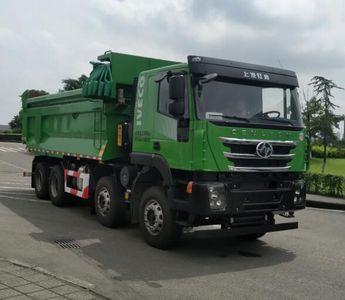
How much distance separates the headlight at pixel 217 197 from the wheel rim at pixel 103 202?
3.05 metres

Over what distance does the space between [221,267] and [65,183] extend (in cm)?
583

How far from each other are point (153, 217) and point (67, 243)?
1.46 metres

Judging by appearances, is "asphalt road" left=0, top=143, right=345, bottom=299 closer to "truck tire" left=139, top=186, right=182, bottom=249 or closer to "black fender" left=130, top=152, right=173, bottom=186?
"truck tire" left=139, top=186, right=182, bottom=249

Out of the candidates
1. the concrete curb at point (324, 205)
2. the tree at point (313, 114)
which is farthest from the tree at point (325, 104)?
the concrete curb at point (324, 205)

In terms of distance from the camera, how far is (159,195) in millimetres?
7680

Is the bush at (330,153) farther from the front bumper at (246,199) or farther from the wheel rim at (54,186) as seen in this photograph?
the front bumper at (246,199)

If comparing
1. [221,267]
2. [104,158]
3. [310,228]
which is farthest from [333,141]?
[221,267]

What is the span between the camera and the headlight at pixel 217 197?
690 centimetres

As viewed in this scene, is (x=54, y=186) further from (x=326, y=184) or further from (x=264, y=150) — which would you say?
(x=326, y=184)

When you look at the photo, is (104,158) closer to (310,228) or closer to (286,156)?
(286,156)

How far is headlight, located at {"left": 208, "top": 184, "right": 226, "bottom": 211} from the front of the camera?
22.6 feet

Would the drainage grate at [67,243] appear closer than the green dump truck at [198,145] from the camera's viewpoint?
No

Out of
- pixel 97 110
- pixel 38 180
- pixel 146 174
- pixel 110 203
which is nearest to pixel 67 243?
pixel 110 203

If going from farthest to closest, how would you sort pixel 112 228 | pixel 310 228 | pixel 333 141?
pixel 333 141
pixel 310 228
pixel 112 228
